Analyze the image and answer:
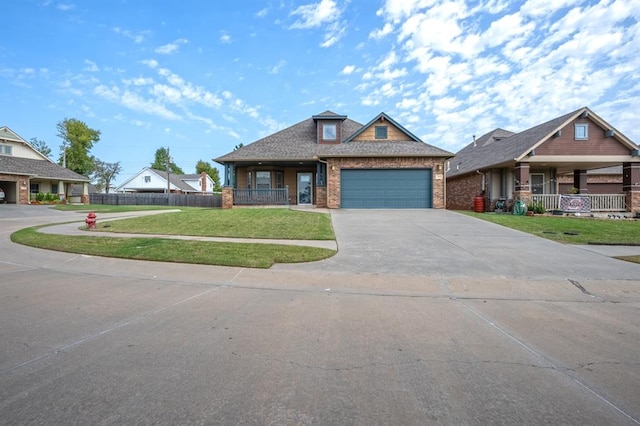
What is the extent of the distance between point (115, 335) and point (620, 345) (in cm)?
574

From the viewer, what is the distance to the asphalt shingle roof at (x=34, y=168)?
3208 cm

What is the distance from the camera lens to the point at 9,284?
20.2 feet

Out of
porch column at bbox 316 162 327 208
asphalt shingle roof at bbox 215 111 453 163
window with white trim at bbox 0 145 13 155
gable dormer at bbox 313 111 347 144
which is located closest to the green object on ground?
asphalt shingle roof at bbox 215 111 453 163

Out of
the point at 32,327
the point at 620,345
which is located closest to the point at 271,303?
the point at 32,327

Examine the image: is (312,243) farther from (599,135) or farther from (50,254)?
(599,135)

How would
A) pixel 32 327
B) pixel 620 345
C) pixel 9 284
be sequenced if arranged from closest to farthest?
1. pixel 620 345
2. pixel 32 327
3. pixel 9 284

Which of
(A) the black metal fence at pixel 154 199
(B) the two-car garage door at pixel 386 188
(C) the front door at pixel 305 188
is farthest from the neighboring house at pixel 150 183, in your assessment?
(B) the two-car garage door at pixel 386 188

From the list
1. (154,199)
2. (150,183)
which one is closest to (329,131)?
(154,199)

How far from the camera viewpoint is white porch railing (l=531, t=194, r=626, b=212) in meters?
20.4

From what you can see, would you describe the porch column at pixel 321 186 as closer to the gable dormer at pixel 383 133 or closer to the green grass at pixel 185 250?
the gable dormer at pixel 383 133

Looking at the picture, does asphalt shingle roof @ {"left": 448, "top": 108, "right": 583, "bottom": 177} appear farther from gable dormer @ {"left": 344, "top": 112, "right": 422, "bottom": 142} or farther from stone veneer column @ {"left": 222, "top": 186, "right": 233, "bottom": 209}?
stone veneer column @ {"left": 222, "top": 186, "right": 233, "bottom": 209}

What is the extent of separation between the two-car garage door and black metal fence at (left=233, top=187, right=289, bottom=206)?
4.37 m

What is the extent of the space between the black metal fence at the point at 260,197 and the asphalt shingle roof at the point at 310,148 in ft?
7.29

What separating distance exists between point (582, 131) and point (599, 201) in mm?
4335
